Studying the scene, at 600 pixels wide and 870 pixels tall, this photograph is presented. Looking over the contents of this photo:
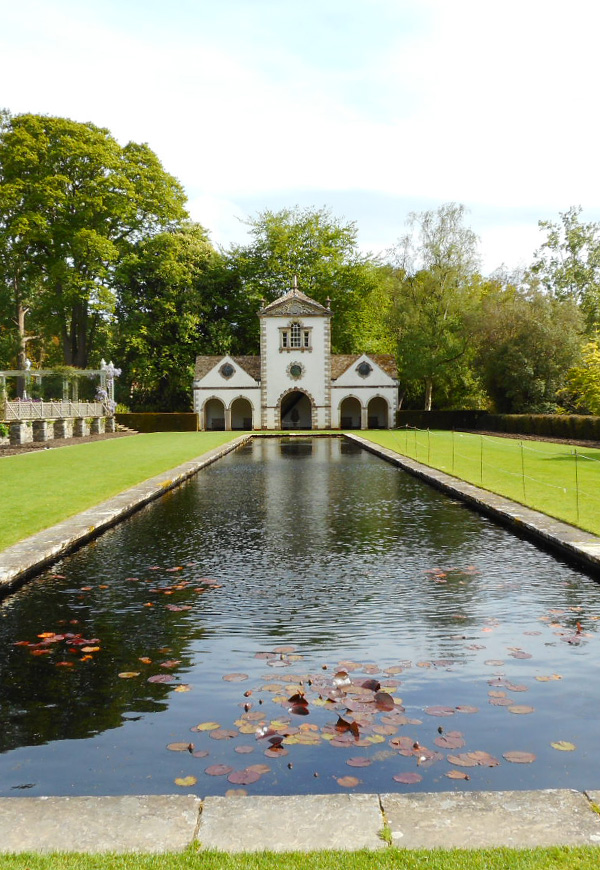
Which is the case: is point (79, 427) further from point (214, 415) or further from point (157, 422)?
point (214, 415)

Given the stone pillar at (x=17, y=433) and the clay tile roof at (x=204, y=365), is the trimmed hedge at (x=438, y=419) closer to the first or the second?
the clay tile roof at (x=204, y=365)

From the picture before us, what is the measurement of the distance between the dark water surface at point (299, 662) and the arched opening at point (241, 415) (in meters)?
49.7

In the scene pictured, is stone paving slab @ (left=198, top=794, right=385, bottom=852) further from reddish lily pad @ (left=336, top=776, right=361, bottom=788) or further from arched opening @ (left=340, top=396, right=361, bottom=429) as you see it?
arched opening @ (left=340, top=396, right=361, bottom=429)

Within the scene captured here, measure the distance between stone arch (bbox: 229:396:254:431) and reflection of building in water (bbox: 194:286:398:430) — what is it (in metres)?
2.70

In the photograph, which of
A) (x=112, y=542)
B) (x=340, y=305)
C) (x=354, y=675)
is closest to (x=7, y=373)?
(x=340, y=305)

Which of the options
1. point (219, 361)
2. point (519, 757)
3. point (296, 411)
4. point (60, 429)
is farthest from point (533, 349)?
point (519, 757)

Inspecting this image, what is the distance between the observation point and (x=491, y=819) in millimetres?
3441

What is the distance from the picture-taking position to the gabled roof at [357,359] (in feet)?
190

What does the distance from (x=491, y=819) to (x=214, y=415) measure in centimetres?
5762

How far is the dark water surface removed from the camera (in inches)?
169

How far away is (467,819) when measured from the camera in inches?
136

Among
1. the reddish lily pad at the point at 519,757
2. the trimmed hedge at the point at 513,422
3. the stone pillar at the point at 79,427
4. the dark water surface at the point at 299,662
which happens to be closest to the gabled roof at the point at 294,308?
the trimmed hedge at the point at 513,422

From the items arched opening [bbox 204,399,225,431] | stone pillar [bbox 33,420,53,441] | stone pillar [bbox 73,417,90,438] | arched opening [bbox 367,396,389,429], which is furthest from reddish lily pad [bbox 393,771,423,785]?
arched opening [bbox 367,396,389,429]

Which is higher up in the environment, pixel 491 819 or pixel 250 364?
pixel 250 364
